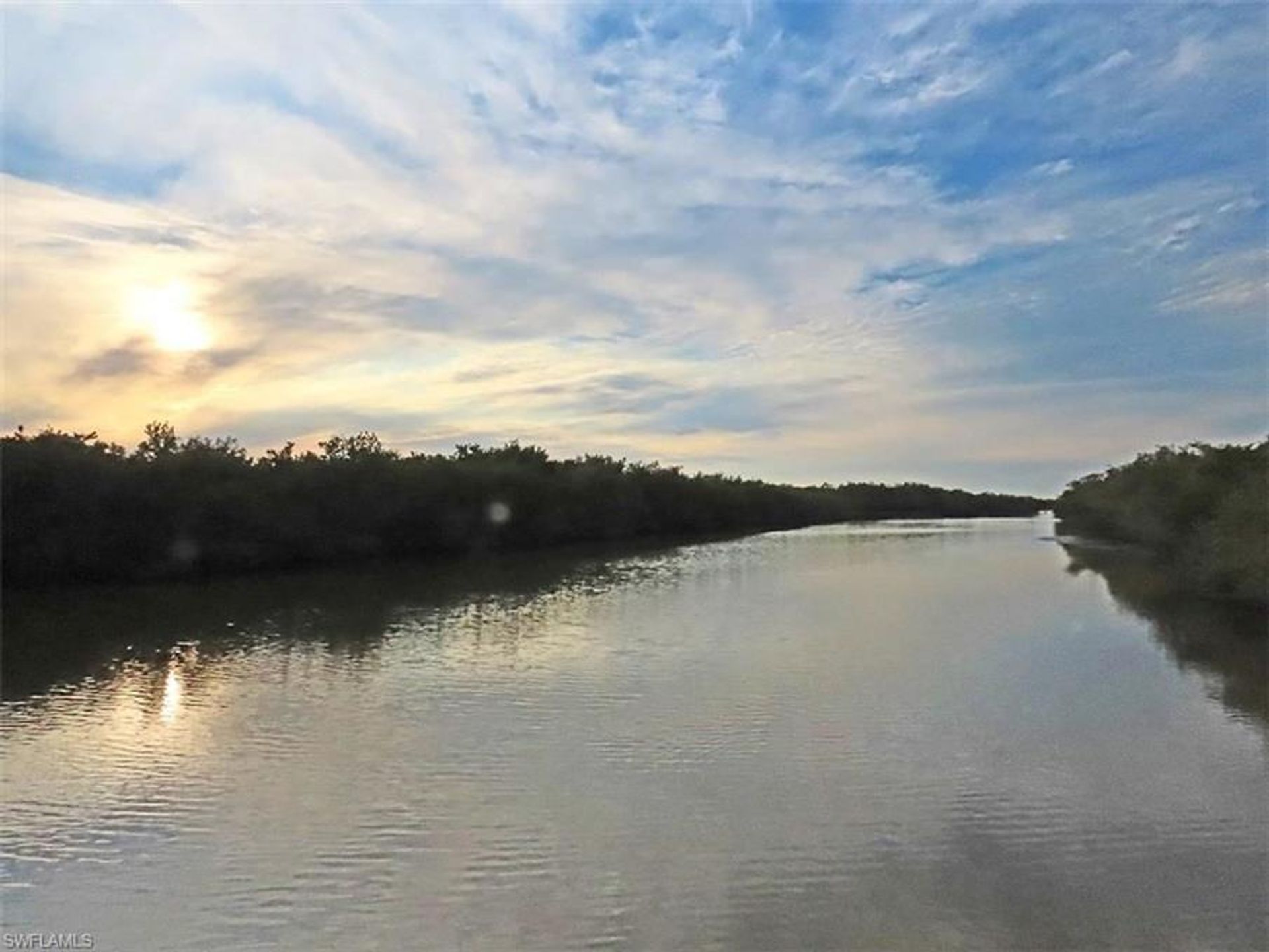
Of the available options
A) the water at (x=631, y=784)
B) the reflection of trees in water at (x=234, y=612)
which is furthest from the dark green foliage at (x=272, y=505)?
the water at (x=631, y=784)

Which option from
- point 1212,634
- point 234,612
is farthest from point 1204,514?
point 234,612

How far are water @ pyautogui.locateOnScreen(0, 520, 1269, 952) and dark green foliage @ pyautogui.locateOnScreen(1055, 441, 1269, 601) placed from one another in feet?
8.44

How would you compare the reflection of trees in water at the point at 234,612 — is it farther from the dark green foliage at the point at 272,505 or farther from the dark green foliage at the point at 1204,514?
the dark green foliage at the point at 1204,514

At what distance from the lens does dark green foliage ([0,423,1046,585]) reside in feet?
83.0

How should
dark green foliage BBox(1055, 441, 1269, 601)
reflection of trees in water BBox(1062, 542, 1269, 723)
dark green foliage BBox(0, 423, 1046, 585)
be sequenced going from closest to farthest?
reflection of trees in water BBox(1062, 542, 1269, 723)
dark green foliage BBox(1055, 441, 1269, 601)
dark green foliage BBox(0, 423, 1046, 585)

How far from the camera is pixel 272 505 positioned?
103 feet

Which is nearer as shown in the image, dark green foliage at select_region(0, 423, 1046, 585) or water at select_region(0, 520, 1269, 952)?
water at select_region(0, 520, 1269, 952)

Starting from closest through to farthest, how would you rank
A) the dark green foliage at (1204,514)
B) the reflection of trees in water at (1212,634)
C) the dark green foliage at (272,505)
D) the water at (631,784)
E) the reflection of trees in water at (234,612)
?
the water at (631,784) < the reflection of trees in water at (1212,634) < the reflection of trees in water at (234,612) < the dark green foliage at (1204,514) < the dark green foliage at (272,505)

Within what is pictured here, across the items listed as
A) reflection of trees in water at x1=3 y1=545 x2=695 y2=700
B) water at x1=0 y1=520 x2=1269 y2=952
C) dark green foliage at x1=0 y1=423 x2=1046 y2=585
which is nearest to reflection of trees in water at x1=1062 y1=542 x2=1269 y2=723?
water at x1=0 y1=520 x2=1269 y2=952

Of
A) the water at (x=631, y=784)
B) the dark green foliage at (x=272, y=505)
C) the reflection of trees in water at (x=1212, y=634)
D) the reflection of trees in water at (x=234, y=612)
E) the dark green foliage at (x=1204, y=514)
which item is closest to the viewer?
the water at (x=631, y=784)

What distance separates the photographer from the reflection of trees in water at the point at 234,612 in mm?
16312

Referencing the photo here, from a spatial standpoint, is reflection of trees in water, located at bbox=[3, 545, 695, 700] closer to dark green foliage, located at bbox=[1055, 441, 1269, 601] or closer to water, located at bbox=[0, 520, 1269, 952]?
water, located at bbox=[0, 520, 1269, 952]

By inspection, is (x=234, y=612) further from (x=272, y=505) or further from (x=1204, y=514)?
(x=1204, y=514)

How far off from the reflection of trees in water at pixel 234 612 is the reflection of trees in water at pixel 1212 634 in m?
11.1
